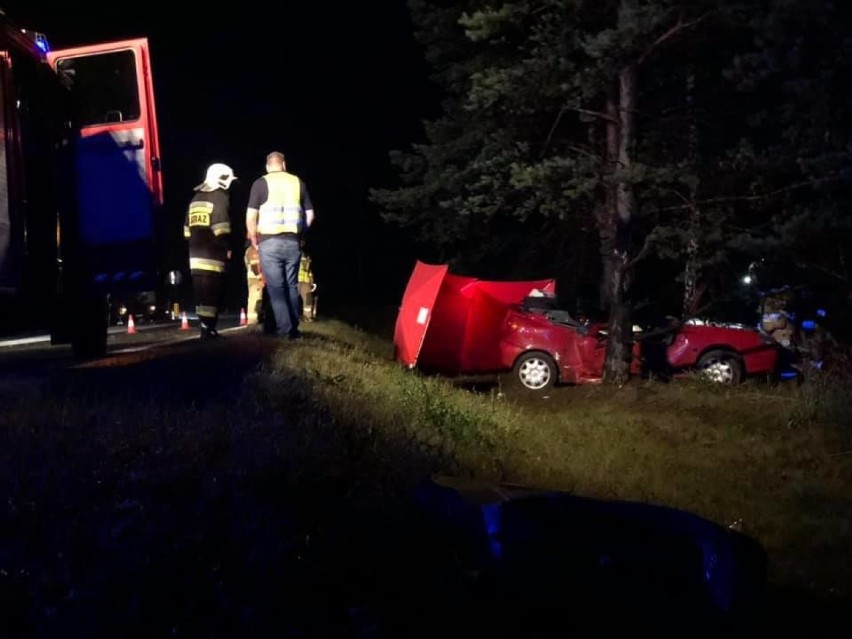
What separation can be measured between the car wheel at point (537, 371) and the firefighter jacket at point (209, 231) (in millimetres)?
4986

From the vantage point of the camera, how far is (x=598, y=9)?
42.8 feet

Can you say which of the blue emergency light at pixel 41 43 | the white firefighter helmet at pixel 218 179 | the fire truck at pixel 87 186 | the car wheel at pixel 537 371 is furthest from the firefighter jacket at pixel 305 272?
the blue emergency light at pixel 41 43

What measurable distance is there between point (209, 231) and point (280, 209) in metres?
0.70

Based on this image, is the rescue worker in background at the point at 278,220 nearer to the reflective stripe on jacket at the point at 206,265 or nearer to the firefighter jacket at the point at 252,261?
the reflective stripe on jacket at the point at 206,265

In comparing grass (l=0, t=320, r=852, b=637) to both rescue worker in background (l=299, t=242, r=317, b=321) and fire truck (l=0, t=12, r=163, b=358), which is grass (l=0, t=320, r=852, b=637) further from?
rescue worker in background (l=299, t=242, r=317, b=321)

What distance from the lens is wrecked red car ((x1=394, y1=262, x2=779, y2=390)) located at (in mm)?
13719

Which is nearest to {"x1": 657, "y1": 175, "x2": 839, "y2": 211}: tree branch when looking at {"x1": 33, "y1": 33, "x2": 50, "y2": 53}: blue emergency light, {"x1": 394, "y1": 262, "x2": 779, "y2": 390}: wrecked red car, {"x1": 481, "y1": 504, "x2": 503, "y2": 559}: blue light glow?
{"x1": 394, "y1": 262, "x2": 779, "y2": 390}: wrecked red car

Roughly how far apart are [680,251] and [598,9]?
315cm

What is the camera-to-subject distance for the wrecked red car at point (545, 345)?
1372cm

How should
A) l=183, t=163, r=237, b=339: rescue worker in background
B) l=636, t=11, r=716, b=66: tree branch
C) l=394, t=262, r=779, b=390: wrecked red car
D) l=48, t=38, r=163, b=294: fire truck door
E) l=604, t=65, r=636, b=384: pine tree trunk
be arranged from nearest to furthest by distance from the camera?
l=48, t=38, r=163, b=294: fire truck door, l=183, t=163, r=237, b=339: rescue worker in background, l=636, t=11, r=716, b=66: tree branch, l=604, t=65, r=636, b=384: pine tree trunk, l=394, t=262, r=779, b=390: wrecked red car

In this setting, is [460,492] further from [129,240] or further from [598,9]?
[598,9]

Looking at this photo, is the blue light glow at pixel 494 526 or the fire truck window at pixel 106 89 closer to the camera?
the blue light glow at pixel 494 526

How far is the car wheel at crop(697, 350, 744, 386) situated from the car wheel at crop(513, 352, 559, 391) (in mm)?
1922

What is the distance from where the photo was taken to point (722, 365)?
13.8 meters
